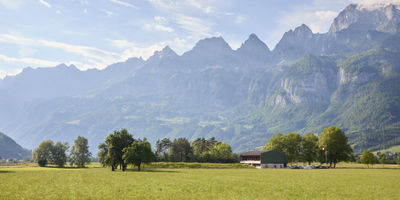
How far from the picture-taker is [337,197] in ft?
121

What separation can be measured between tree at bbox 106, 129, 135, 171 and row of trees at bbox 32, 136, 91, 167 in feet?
198

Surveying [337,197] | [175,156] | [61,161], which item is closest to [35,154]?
[61,161]

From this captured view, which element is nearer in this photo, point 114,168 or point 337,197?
point 337,197

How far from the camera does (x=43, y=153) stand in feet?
506

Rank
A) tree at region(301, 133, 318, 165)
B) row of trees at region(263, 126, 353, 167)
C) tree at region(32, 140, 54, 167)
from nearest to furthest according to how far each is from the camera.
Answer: row of trees at region(263, 126, 353, 167) < tree at region(301, 133, 318, 165) < tree at region(32, 140, 54, 167)

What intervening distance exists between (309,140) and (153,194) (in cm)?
11868

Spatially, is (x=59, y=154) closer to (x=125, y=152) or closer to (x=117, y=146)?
(x=117, y=146)

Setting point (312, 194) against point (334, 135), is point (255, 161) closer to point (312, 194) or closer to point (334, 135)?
point (334, 135)

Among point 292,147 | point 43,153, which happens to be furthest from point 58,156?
point 292,147

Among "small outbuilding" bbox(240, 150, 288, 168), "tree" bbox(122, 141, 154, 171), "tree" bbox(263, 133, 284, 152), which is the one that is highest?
"tree" bbox(263, 133, 284, 152)

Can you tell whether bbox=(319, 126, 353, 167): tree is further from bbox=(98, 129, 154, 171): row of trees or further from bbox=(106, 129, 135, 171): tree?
bbox=(106, 129, 135, 171): tree

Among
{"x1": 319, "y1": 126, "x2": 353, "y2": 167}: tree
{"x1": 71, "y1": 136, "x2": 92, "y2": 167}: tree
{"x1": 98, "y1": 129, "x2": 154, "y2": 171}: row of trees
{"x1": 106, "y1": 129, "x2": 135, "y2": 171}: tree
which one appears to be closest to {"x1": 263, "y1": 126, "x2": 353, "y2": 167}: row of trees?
{"x1": 319, "y1": 126, "x2": 353, "y2": 167}: tree

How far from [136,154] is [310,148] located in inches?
3086

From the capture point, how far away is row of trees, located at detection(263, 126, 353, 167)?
447 feet
